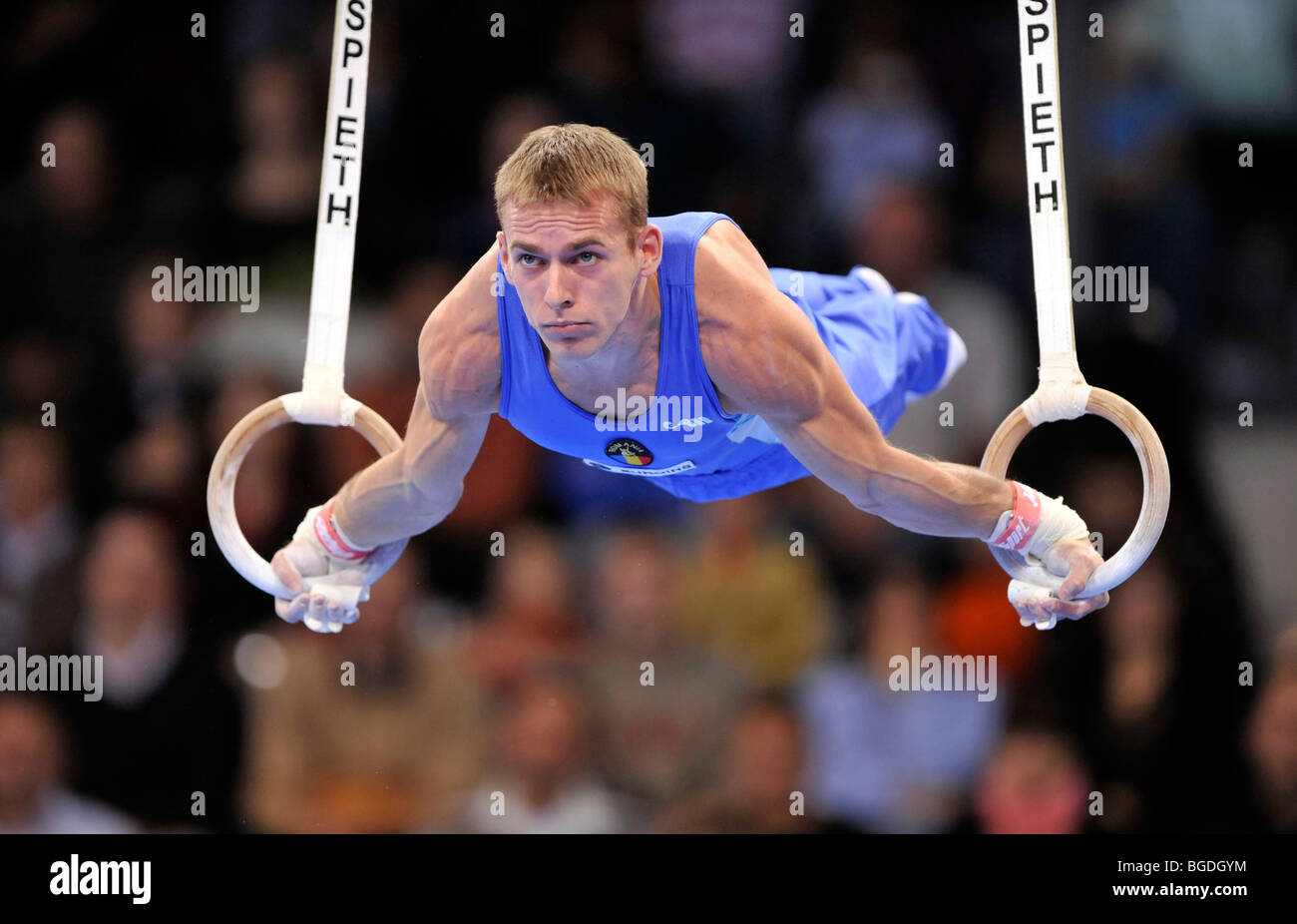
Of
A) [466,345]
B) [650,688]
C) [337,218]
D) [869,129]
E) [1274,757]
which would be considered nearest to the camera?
[466,345]

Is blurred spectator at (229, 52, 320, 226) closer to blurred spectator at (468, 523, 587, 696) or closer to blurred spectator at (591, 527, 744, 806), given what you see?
blurred spectator at (468, 523, 587, 696)

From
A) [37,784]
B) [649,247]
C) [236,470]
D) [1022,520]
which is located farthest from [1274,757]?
[37,784]

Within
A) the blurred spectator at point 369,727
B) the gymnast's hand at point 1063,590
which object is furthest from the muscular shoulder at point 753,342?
the blurred spectator at point 369,727

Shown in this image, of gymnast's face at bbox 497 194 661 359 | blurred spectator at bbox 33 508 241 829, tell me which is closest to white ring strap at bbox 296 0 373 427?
gymnast's face at bbox 497 194 661 359

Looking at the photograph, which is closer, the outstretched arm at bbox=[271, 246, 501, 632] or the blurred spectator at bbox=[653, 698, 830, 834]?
the outstretched arm at bbox=[271, 246, 501, 632]

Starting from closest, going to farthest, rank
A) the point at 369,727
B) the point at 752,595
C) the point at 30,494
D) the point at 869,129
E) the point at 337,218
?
the point at 337,218 < the point at 369,727 < the point at 752,595 < the point at 30,494 < the point at 869,129

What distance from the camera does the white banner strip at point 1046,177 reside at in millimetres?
3359

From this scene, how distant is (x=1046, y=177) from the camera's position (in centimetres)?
338

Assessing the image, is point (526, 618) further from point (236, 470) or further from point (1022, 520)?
point (1022, 520)

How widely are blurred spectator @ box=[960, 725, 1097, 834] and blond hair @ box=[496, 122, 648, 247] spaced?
8.46ft

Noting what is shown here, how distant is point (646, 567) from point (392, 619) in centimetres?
88

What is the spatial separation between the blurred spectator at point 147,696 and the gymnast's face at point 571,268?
2.45 m

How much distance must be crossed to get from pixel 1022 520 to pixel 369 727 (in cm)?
243

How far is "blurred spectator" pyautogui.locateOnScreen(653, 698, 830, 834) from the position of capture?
4.85 meters
